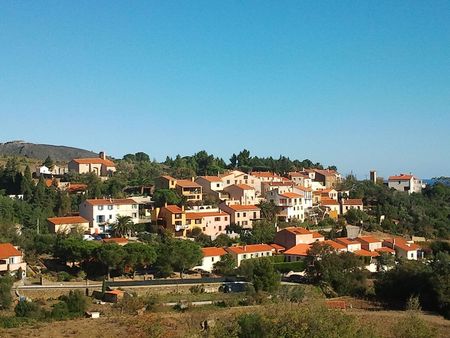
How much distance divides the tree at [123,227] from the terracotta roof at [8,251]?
1091 centimetres

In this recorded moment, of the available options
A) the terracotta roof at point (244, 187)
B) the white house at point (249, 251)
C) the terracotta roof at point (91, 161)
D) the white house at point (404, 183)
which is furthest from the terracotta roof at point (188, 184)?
the white house at point (404, 183)

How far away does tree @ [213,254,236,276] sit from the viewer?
45.3 m

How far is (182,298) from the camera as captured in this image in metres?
37.3

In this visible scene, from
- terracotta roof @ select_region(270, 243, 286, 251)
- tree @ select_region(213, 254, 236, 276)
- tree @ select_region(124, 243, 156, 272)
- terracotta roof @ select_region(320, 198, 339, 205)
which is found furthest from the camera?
terracotta roof @ select_region(320, 198, 339, 205)

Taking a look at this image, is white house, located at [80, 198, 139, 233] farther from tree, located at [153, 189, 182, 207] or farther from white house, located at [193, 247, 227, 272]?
white house, located at [193, 247, 227, 272]

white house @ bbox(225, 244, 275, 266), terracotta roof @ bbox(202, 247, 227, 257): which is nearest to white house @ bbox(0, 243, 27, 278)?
terracotta roof @ bbox(202, 247, 227, 257)

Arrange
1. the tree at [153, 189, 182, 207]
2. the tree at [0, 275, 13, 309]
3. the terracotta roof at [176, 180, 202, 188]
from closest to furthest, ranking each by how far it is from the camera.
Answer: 1. the tree at [0, 275, 13, 309]
2. the tree at [153, 189, 182, 207]
3. the terracotta roof at [176, 180, 202, 188]

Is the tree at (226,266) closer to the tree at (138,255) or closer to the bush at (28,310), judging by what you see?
the tree at (138,255)

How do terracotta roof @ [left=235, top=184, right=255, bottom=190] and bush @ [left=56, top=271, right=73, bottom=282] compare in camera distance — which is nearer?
bush @ [left=56, top=271, right=73, bottom=282]

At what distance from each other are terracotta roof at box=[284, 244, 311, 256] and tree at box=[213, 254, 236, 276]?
5723 millimetres

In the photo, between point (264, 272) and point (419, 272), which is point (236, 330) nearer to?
point (264, 272)

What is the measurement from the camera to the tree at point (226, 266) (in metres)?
45.3

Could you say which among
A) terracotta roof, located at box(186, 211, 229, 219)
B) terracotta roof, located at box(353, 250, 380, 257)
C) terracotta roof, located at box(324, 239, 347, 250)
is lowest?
terracotta roof, located at box(353, 250, 380, 257)

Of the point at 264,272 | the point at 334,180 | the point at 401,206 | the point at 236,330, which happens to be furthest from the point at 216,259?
the point at 334,180
